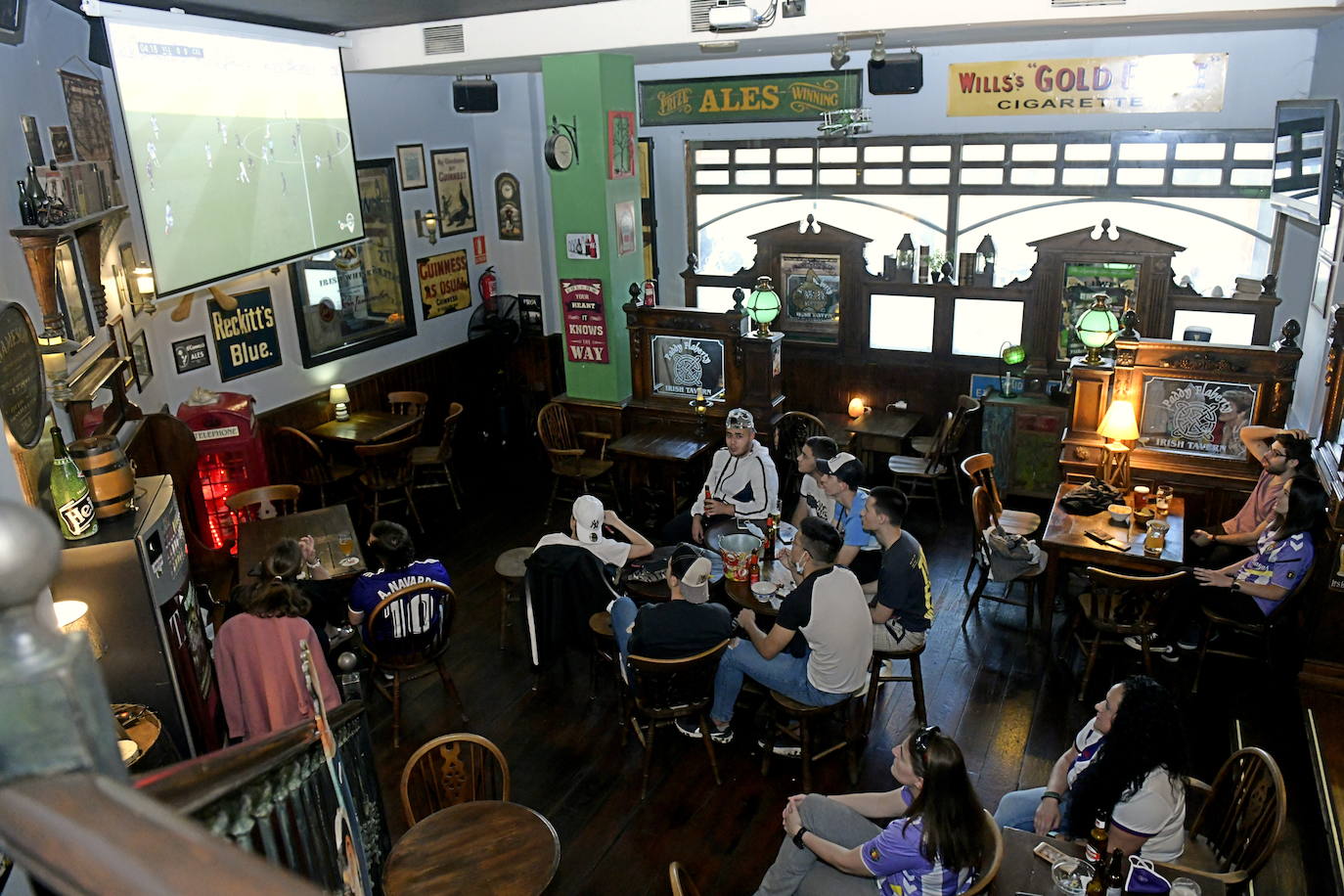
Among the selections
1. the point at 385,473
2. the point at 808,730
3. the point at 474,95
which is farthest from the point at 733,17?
the point at 474,95

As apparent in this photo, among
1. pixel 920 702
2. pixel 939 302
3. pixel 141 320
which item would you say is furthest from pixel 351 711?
pixel 939 302

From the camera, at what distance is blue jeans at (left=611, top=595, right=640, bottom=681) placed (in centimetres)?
465

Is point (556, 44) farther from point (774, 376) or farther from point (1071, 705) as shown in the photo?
point (1071, 705)

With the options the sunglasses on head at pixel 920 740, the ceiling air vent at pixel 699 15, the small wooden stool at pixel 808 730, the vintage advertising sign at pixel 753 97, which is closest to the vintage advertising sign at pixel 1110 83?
the vintage advertising sign at pixel 753 97

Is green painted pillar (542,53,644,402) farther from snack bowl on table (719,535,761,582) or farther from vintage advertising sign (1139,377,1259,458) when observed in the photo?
vintage advertising sign (1139,377,1259,458)

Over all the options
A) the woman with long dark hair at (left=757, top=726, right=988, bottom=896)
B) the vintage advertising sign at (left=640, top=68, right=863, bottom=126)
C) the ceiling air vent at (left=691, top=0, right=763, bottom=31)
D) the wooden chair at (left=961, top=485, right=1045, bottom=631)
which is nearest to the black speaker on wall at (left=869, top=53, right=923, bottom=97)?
the vintage advertising sign at (left=640, top=68, right=863, bottom=126)

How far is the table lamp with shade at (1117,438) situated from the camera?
20.4 ft

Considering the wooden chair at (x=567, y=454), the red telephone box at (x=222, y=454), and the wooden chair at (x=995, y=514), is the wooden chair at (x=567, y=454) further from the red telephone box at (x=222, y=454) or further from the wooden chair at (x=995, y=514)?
the wooden chair at (x=995, y=514)

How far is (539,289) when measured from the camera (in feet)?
33.6

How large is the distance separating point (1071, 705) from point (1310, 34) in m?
5.64

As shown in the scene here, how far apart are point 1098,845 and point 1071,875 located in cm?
13

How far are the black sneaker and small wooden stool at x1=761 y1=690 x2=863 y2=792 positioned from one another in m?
0.22

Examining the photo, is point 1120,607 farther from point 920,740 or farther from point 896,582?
point 920,740

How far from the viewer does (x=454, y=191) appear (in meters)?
9.70
